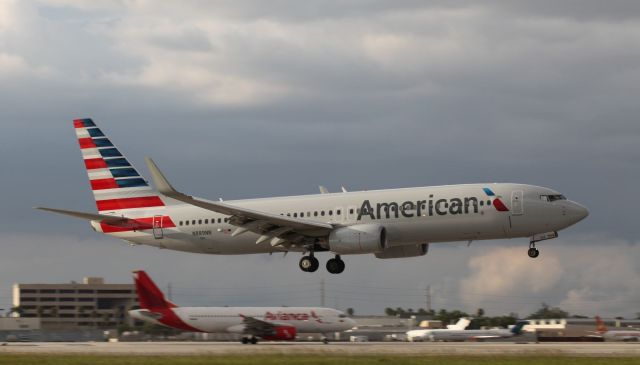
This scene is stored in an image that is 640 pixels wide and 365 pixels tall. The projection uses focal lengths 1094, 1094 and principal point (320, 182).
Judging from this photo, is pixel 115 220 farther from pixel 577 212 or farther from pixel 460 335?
pixel 460 335

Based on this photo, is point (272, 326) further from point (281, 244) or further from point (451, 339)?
point (451, 339)

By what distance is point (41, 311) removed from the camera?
200 metres

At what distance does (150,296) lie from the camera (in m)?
96.1

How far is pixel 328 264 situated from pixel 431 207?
941 cm

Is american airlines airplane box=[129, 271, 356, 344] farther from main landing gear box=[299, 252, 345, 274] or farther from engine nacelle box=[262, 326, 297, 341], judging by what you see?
main landing gear box=[299, 252, 345, 274]

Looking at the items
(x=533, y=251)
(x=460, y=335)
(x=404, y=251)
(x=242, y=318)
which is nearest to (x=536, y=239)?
(x=533, y=251)

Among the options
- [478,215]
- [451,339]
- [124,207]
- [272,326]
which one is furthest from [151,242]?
[451,339]

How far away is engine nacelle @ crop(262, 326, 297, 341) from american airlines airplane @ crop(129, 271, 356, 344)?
9.55 ft

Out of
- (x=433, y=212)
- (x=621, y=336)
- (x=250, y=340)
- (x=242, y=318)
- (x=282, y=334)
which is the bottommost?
→ (x=621, y=336)

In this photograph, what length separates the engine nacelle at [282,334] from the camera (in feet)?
291

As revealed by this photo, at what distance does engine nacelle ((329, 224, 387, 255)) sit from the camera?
221 feet

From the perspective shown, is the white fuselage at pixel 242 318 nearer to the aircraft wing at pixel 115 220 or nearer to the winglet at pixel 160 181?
the aircraft wing at pixel 115 220

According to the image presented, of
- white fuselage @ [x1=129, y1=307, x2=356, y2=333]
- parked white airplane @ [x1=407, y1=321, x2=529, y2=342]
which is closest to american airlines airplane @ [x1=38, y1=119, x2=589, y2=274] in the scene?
white fuselage @ [x1=129, y1=307, x2=356, y2=333]

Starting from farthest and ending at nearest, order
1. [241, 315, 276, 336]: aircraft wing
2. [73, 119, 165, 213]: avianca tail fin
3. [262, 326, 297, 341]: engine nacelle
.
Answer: [241, 315, 276, 336]: aircraft wing → [262, 326, 297, 341]: engine nacelle → [73, 119, 165, 213]: avianca tail fin
